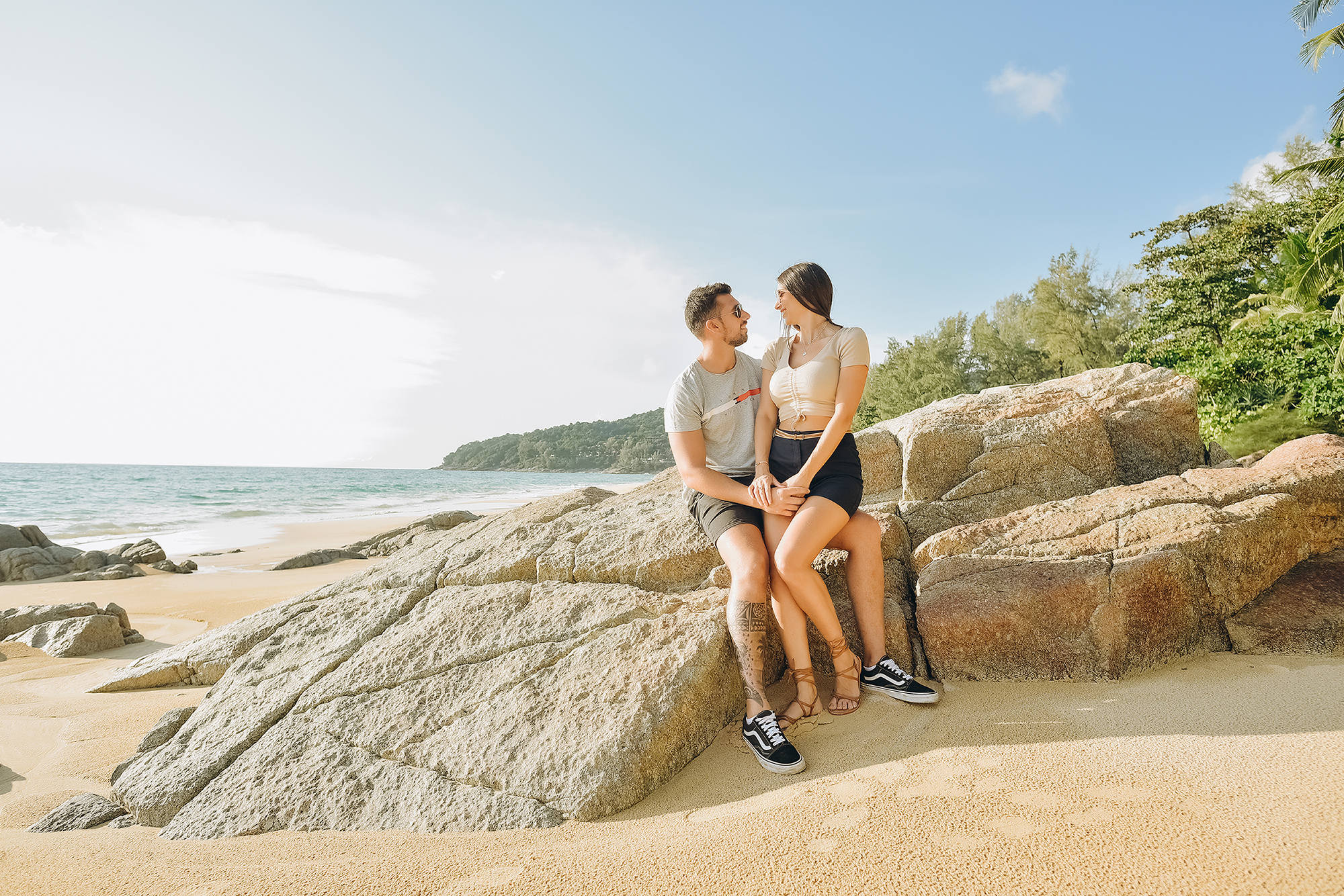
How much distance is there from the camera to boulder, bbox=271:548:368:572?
12750 millimetres

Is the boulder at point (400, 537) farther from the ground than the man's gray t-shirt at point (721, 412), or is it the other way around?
the man's gray t-shirt at point (721, 412)

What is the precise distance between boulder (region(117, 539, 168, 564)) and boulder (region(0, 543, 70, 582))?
951 mm

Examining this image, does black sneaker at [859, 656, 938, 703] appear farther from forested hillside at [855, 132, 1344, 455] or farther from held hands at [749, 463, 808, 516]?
forested hillside at [855, 132, 1344, 455]

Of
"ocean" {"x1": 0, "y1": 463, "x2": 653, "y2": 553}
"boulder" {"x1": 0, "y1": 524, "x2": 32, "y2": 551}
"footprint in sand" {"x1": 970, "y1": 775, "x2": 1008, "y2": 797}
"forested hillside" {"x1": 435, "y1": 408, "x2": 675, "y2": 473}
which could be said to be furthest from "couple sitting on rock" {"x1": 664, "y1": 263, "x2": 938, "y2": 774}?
"forested hillside" {"x1": 435, "y1": 408, "x2": 675, "y2": 473}

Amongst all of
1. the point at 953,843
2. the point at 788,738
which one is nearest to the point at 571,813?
the point at 788,738

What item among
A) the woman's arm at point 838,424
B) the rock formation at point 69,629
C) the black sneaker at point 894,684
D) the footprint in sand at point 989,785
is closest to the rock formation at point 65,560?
the rock formation at point 69,629

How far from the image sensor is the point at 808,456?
358 centimetres

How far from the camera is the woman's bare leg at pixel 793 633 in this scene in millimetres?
3197

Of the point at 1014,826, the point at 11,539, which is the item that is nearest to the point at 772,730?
the point at 1014,826

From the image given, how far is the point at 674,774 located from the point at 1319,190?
102 ft

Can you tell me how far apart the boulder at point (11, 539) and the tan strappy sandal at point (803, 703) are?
16.4 meters

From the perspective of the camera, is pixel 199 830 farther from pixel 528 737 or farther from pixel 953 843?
pixel 953 843

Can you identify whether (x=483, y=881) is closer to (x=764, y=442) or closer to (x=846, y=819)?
(x=846, y=819)

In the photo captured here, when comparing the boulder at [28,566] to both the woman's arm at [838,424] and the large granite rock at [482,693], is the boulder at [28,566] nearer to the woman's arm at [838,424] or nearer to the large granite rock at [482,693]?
the large granite rock at [482,693]
